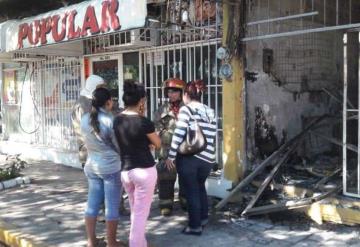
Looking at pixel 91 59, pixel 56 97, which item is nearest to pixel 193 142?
pixel 91 59

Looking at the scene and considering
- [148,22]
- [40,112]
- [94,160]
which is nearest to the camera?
[94,160]

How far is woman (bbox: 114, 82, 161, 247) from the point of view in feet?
14.6

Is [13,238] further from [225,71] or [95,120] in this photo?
[225,71]

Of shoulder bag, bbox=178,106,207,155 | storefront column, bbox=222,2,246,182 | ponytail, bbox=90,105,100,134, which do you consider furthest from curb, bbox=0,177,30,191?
shoulder bag, bbox=178,106,207,155

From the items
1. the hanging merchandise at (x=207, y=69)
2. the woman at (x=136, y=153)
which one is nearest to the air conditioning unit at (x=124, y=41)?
the hanging merchandise at (x=207, y=69)

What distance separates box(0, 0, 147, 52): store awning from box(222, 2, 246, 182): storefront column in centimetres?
130

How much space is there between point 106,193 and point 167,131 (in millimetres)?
1474

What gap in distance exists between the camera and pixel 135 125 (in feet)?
14.5

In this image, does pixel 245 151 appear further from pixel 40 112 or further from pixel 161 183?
pixel 40 112

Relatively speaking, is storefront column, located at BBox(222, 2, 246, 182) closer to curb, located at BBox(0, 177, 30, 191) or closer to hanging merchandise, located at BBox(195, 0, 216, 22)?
hanging merchandise, located at BBox(195, 0, 216, 22)

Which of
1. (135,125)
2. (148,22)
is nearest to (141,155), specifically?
(135,125)

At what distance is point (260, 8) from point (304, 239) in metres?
3.30

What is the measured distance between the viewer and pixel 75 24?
285 inches

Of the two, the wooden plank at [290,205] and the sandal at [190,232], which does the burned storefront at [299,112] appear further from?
the sandal at [190,232]
